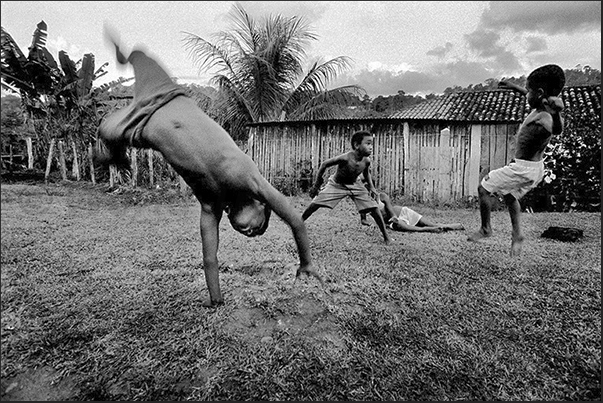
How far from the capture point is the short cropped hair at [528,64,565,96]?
Result: 11.0 ft

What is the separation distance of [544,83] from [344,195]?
251cm

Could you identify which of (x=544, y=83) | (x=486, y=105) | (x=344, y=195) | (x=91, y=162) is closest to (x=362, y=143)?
(x=344, y=195)

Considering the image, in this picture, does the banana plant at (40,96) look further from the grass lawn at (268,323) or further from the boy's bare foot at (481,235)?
the boy's bare foot at (481,235)

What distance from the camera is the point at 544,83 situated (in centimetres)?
342

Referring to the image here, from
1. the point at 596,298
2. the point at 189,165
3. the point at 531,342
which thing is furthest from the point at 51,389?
the point at 596,298

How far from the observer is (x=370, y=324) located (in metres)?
2.42

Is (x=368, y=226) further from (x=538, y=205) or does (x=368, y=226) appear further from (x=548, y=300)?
(x=538, y=205)

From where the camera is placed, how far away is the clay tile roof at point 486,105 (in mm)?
11750

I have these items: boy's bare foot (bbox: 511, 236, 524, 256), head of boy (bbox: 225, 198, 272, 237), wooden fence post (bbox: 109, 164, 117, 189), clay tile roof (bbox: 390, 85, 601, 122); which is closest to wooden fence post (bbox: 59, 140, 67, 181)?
wooden fence post (bbox: 109, 164, 117, 189)

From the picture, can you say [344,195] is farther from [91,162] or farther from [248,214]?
[91,162]

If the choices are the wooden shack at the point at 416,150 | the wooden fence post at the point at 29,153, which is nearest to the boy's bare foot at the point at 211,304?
the wooden fence post at the point at 29,153

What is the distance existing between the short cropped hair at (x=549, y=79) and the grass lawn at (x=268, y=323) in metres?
1.69

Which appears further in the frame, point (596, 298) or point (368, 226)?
point (368, 226)

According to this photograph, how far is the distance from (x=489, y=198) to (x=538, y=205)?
6.27 meters
